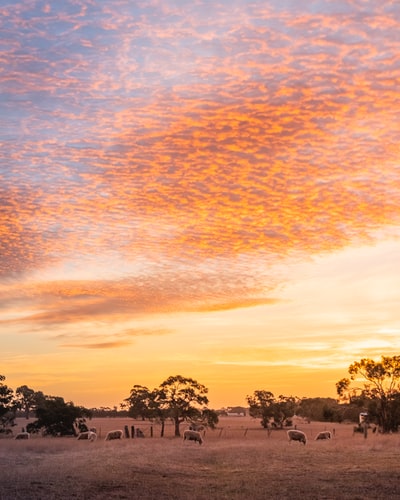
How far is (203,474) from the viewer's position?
1096 inches

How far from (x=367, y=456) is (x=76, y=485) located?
18449 millimetres

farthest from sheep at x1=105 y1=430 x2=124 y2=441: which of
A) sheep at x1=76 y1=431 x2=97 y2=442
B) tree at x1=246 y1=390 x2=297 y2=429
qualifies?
tree at x1=246 y1=390 x2=297 y2=429

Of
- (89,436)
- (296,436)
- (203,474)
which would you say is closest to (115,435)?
(89,436)

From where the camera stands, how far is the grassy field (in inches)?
872

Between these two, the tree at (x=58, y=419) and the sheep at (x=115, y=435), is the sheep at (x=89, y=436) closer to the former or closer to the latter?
the sheep at (x=115, y=435)

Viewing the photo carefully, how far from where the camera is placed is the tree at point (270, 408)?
90.6m

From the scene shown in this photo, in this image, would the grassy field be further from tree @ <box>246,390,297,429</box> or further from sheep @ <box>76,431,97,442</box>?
tree @ <box>246,390,297,429</box>

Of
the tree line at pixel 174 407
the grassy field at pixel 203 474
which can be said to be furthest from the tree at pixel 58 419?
the grassy field at pixel 203 474

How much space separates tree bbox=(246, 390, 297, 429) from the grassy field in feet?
170

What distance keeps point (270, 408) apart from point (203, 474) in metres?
65.0

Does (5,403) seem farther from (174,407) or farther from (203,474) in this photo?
(203,474)

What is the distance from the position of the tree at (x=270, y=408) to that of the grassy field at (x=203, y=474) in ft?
170

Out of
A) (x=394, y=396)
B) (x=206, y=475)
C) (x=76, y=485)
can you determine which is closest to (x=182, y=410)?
(x=394, y=396)

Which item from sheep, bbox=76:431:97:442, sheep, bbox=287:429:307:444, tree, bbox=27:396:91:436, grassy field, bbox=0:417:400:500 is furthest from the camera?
tree, bbox=27:396:91:436
